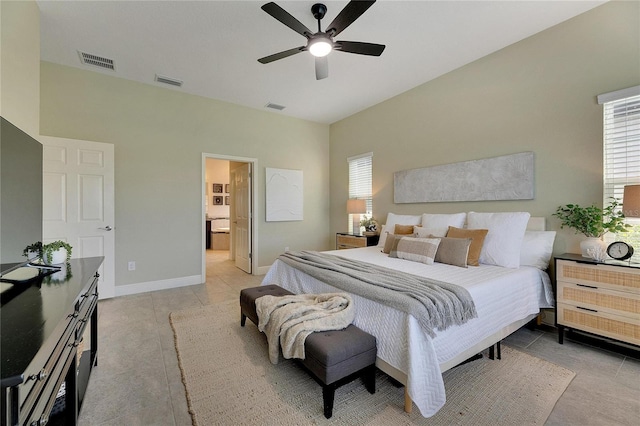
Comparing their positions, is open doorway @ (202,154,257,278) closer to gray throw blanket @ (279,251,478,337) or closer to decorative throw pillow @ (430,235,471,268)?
gray throw blanket @ (279,251,478,337)

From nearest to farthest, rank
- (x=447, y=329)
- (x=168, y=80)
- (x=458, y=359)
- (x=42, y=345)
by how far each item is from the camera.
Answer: (x=42, y=345) < (x=447, y=329) < (x=458, y=359) < (x=168, y=80)

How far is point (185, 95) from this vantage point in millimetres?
4160

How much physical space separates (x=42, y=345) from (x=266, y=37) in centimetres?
304

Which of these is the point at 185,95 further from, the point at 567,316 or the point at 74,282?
the point at 567,316

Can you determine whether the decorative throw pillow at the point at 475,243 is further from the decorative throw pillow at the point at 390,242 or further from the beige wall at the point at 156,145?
the beige wall at the point at 156,145

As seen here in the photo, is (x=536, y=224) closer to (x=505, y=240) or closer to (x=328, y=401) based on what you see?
(x=505, y=240)

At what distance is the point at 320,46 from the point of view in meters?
2.32

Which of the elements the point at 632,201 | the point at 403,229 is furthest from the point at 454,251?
the point at 632,201

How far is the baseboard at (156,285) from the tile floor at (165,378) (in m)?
0.59

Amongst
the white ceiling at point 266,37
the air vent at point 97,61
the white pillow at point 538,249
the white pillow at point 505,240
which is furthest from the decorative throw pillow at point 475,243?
the air vent at point 97,61

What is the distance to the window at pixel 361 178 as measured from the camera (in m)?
4.89

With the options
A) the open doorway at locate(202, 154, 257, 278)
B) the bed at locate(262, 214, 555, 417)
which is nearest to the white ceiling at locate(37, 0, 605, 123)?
the open doorway at locate(202, 154, 257, 278)

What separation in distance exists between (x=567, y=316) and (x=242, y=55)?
4.25 meters

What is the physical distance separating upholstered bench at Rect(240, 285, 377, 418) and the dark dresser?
3.77ft
